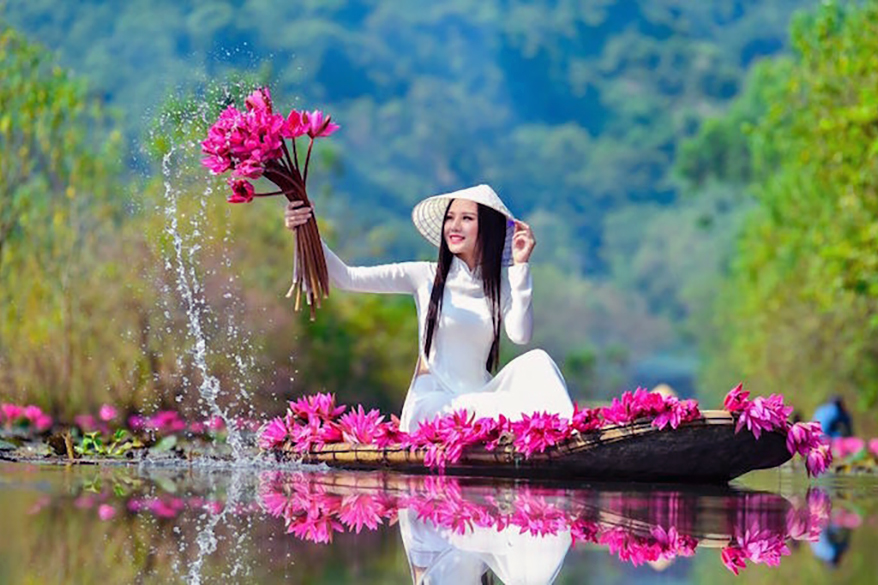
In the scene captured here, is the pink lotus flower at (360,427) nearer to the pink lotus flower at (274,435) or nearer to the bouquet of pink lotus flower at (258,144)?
the pink lotus flower at (274,435)

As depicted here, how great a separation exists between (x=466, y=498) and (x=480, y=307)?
69.6 inches

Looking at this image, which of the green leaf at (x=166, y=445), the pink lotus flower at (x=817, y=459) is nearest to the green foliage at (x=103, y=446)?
the green leaf at (x=166, y=445)

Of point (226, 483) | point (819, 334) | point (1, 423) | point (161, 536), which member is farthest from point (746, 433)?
point (819, 334)

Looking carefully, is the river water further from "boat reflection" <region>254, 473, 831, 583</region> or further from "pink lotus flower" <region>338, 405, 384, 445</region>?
"pink lotus flower" <region>338, 405, 384, 445</region>

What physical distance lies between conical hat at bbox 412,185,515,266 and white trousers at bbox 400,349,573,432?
0.55 m

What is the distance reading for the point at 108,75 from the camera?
6316cm

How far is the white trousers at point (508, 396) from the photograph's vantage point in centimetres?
728

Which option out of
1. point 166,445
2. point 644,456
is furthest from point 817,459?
point 166,445

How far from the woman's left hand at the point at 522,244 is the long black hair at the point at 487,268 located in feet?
0.67

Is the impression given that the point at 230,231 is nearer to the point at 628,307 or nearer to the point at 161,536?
the point at 161,536

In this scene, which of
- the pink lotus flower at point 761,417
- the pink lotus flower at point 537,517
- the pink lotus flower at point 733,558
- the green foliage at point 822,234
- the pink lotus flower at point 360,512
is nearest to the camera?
the pink lotus flower at point 733,558

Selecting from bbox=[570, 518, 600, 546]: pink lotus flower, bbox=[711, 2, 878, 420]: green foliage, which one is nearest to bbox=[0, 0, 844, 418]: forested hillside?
bbox=[711, 2, 878, 420]: green foliage

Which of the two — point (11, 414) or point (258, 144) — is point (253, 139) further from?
point (11, 414)

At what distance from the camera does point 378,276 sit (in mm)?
7781
